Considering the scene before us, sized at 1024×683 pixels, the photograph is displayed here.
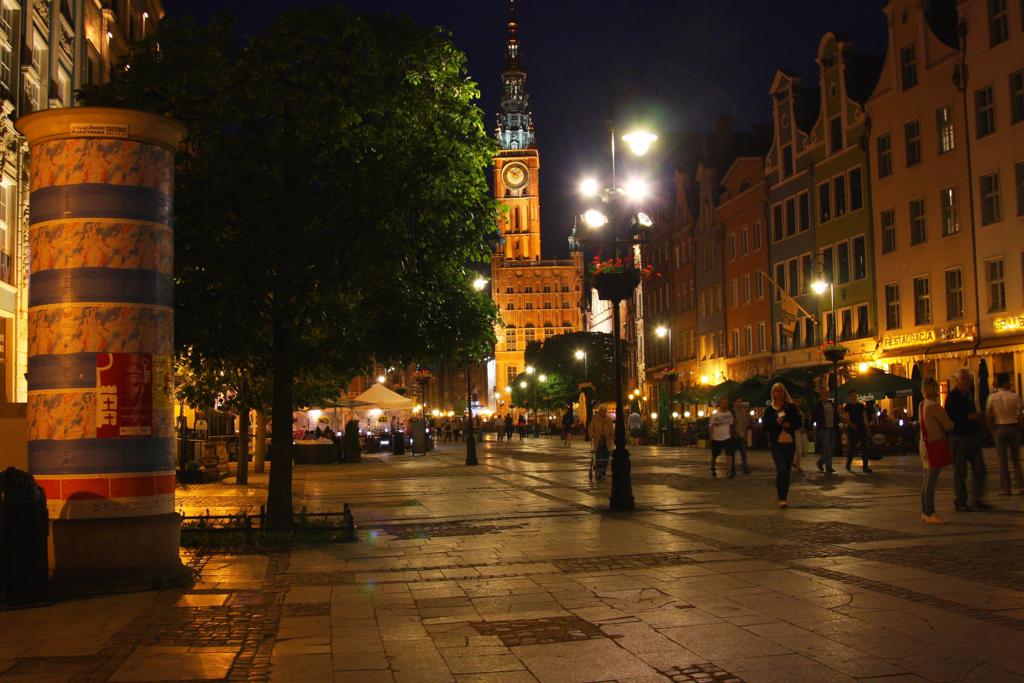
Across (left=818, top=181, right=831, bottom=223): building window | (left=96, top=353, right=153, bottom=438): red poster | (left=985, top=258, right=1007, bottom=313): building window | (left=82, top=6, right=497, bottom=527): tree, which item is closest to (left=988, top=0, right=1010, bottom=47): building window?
(left=985, top=258, right=1007, bottom=313): building window

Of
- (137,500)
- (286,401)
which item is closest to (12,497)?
(137,500)

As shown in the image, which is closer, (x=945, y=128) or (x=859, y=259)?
(x=945, y=128)

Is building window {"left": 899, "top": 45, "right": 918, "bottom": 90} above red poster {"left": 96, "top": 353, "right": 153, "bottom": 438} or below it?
above

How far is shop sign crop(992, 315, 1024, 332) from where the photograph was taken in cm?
3534

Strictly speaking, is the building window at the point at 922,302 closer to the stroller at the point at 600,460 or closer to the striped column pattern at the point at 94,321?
the stroller at the point at 600,460

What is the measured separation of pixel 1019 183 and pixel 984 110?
3.38 metres

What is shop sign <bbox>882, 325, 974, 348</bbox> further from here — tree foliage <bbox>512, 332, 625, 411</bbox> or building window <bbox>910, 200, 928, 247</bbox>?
tree foliage <bbox>512, 332, 625, 411</bbox>

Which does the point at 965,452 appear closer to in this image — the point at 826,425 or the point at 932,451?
the point at 932,451

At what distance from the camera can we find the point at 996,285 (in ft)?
122

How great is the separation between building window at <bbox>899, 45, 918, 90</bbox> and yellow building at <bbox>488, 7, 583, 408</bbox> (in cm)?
13742

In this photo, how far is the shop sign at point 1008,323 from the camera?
3534 cm

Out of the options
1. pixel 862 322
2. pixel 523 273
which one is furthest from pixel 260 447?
pixel 523 273

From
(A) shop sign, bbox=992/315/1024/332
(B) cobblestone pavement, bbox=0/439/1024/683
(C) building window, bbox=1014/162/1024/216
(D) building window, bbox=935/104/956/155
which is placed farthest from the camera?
(D) building window, bbox=935/104/956/155

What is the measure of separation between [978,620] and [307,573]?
6.18m
